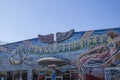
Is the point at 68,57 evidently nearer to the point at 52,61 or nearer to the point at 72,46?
the point at 72,46

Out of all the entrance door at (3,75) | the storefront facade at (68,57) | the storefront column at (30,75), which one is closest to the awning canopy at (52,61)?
the storefront facade at (68,57)

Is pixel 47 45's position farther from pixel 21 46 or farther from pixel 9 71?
pixel 9 71

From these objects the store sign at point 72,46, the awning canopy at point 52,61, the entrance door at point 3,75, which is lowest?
the entrance door at point 3,75

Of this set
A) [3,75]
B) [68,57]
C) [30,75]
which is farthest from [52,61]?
[3,75]

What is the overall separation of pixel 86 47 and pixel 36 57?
761 centimetres

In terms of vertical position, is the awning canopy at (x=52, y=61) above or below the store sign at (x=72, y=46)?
below

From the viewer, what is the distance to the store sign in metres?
23.7

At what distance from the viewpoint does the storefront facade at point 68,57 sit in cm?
2311

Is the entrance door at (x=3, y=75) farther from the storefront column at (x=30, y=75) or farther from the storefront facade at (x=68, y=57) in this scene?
the storefront column at (x=30, y=75)

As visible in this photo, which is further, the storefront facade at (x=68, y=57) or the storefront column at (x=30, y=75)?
the storefront column at (x=30, y=75)

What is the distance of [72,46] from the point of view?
26.1 meters

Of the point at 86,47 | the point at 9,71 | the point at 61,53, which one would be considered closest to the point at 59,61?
the point at 61,53

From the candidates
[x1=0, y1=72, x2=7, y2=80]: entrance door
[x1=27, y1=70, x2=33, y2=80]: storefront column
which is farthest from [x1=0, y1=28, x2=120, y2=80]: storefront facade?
[x1=0, y1=72, x2=7, y2=80]: entrance door

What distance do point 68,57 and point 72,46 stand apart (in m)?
1.30
